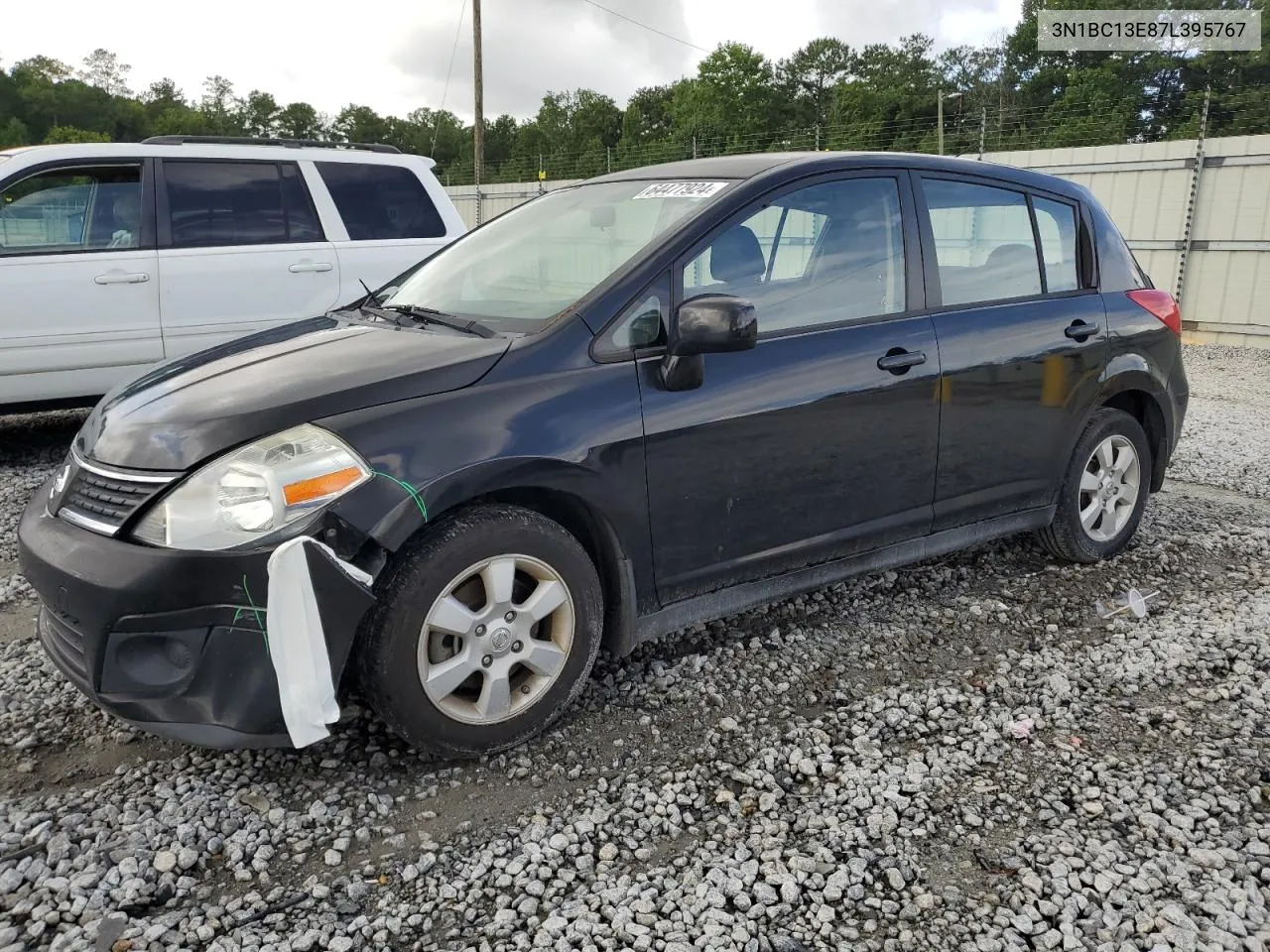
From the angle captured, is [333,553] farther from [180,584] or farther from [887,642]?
[887,642]

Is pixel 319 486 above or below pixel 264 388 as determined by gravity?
below

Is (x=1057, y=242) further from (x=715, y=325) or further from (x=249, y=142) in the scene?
(x=249, y=142)

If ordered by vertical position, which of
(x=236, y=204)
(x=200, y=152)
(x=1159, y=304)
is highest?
(x=200, y=152)

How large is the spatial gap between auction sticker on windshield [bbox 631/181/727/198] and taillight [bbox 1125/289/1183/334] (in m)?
2.19

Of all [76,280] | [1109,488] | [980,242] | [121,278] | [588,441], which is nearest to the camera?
[588,441]

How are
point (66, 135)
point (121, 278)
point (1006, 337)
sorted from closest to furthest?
point (1006, 337), point (121, 278), point (66, 135)

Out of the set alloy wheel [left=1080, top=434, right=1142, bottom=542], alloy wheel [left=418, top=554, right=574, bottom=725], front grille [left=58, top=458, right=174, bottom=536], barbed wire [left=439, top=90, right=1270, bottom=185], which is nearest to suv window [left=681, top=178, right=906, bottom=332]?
alloy wheel [left=418, top=554, right=574, bottom=725]

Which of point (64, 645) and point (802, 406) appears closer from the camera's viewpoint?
point (64, 645)

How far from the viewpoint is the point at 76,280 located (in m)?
5.81

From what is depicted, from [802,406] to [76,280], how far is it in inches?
187

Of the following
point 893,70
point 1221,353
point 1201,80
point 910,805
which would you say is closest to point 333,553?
point 910,805

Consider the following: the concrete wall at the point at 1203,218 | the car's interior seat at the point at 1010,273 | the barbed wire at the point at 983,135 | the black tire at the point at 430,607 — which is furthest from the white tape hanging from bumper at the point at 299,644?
the barbed wire at the point at 983,135

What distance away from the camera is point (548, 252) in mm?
3475

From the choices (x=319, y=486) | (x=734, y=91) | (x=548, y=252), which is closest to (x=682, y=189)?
(x=548, y=252)
